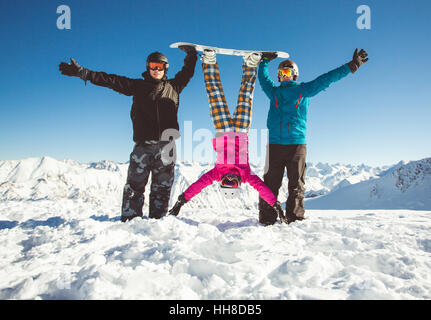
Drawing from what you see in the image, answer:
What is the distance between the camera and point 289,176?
5176 millimetres

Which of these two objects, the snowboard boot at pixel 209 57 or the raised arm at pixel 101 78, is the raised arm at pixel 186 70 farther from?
the raised arm at pixel 101 78

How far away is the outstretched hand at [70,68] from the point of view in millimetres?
4574

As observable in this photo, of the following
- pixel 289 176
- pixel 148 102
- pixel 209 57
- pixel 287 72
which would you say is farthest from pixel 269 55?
pixel 148 102

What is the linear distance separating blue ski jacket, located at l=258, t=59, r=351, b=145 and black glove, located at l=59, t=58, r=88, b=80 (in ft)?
12.8

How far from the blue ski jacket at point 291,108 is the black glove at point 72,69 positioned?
391 cm

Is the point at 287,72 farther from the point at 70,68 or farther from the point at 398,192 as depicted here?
the point at 398,192

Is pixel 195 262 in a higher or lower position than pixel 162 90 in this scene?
lower

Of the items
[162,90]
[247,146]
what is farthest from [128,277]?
[162,90]

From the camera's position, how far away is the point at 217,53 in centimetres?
597

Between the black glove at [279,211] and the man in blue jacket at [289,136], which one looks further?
the man in blue jacket at [289,136]

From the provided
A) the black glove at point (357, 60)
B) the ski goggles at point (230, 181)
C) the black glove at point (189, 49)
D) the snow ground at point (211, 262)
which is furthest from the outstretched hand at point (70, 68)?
the black glove at point (357, 60)
